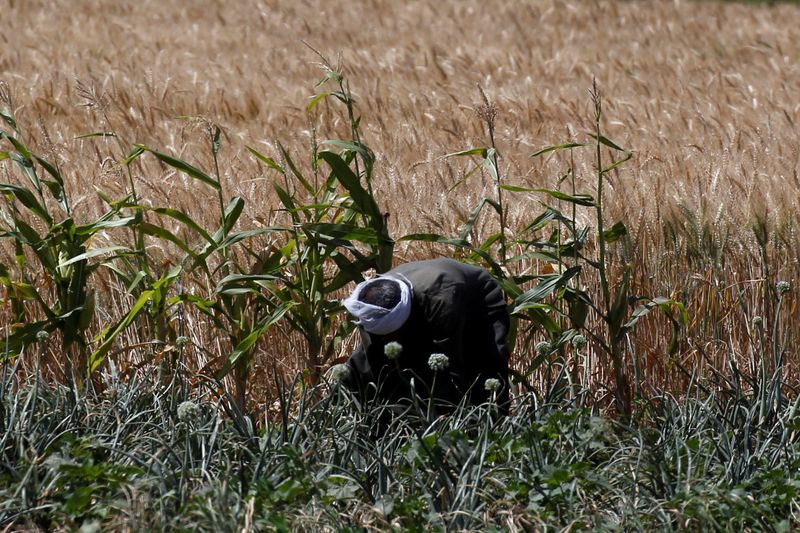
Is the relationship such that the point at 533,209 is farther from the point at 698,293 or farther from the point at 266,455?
the point at 266,455

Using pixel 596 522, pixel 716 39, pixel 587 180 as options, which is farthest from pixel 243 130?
pixel 716 39

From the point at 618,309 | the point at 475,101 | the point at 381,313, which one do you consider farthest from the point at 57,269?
the point at 475,101

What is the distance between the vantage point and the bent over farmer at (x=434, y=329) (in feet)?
12.0

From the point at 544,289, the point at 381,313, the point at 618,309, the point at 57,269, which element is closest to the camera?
the point at 381,313

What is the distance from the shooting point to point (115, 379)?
385 centimetres

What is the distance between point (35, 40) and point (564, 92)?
4.22m

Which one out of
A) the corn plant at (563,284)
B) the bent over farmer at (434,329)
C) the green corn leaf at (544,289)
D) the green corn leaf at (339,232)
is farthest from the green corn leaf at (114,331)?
the green corn leaf at (544,289)

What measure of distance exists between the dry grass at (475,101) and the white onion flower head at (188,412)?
3.25 feet

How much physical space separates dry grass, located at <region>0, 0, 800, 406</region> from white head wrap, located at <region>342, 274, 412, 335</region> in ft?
2.09

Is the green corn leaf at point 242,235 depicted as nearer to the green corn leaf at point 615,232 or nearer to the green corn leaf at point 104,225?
the green corn leaf at point 104,225

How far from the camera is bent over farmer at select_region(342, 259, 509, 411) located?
3.65m

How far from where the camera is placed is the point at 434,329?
3.76 meters

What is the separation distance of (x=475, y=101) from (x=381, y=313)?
12.8 ft

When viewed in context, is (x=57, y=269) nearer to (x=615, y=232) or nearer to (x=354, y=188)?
(x=354, y=188)
